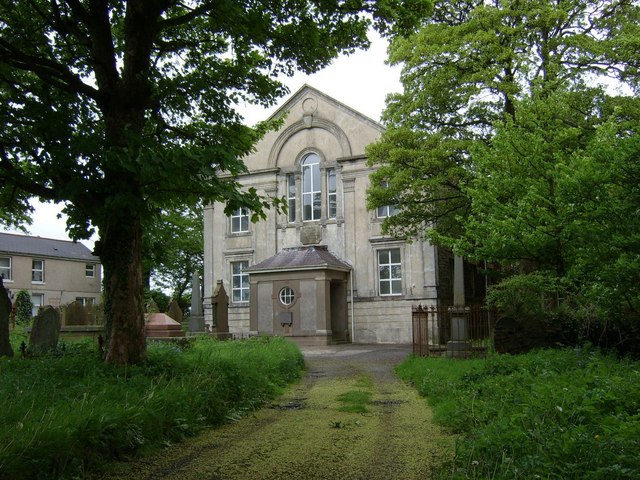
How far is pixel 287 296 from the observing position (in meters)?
27.3

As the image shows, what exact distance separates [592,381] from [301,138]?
24.9 m

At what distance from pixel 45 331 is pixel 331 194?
18200mm

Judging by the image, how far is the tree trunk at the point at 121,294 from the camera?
9.03m

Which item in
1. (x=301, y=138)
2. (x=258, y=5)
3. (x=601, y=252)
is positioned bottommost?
(x=601, y=252)

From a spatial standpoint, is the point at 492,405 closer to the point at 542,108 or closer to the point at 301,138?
the point at 542,108

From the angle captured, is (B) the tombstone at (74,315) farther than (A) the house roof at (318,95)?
No

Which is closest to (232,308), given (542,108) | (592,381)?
(542,108)

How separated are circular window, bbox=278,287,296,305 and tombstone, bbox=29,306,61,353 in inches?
560

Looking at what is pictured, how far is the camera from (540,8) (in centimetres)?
1925

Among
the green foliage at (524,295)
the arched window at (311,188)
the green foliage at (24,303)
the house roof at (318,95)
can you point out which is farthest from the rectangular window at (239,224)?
the green foliage at (524,295)

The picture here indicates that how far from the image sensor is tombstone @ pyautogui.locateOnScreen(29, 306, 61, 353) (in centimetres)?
1334

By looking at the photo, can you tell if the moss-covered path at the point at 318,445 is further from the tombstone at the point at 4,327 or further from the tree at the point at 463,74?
the tree at the point at 463,74

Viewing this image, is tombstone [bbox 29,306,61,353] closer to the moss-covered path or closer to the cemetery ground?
the cemetery ground

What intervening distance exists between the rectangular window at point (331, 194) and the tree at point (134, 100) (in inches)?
726
